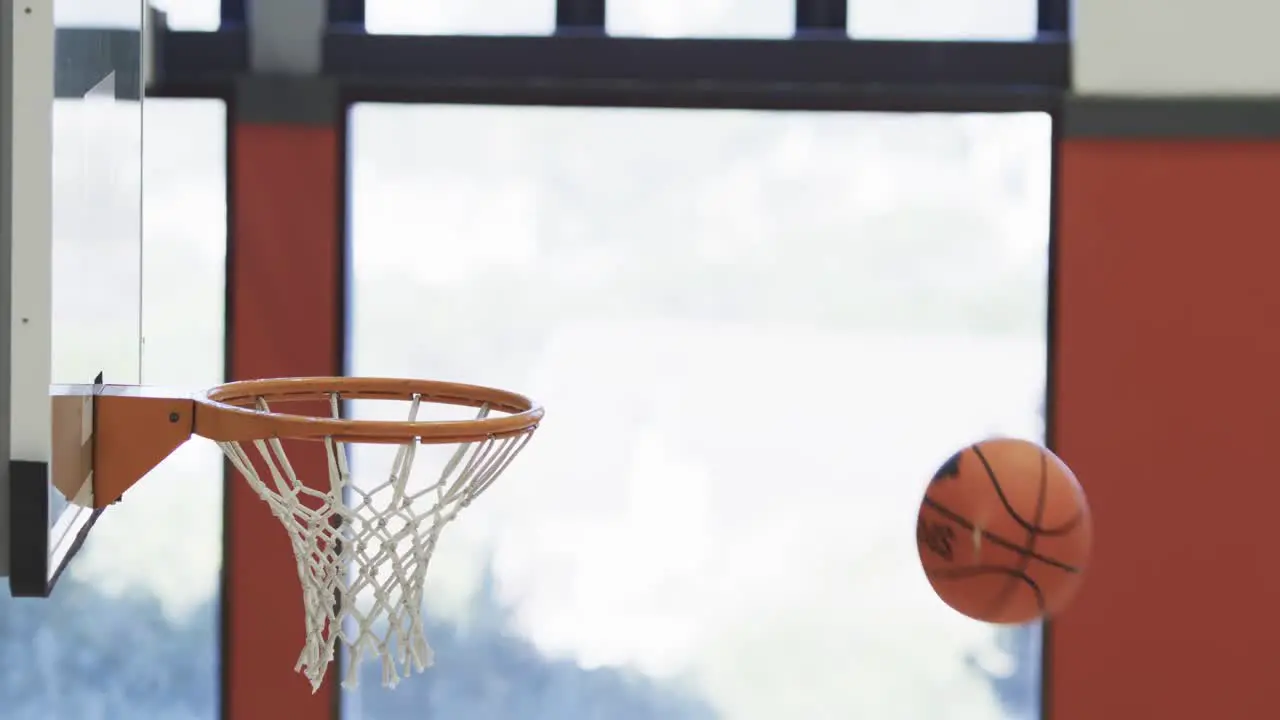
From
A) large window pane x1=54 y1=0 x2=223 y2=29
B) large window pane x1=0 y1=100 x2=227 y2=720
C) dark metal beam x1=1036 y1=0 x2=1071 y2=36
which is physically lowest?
large window pane x1=0 y1=100 x2=227 y2=720

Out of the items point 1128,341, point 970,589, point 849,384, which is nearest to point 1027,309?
point 1128,341

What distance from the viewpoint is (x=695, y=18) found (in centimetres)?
346

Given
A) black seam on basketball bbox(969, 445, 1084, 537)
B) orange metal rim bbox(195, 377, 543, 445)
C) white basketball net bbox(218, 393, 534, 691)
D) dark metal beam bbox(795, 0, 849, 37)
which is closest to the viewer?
orange metal rim bbox(195, 377, 543, 445)

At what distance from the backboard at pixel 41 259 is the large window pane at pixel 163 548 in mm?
1388

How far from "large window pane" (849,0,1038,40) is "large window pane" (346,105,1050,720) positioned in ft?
1.21

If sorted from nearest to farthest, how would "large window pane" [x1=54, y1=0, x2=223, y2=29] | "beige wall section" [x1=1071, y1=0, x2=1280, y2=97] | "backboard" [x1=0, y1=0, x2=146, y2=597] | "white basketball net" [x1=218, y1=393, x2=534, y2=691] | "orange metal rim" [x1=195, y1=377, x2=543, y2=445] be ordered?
"backboard" [x1=0, y1=0, x2=146, y2=597] < "large window pane" [x1=54, y1=0, x2=223, y2=29] < "orange metal rim" [x1=195, y1=377, x2=543, y2=445] < "white basketball net" [x1=218, y1=393, x2=534, y2=691] < "beige wall section" [x1=1071, y1=0, x2=1280, y2=97]

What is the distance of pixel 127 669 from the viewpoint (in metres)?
3.48

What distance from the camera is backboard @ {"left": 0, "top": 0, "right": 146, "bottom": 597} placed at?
173 centimetres

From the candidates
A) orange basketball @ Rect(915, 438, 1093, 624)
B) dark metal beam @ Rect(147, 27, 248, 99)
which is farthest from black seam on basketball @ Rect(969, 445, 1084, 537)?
dark metal beam @ Rect(147, 27, 248, 99)

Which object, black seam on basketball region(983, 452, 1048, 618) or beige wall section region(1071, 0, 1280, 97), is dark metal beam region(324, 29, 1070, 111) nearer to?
beige wall section region(1071, 0, 1280, 97)

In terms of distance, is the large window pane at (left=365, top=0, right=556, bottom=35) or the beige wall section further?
the large window pane at (left=365, top=0, right=556, bottom=35)

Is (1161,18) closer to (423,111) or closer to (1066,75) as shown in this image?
(1066,75)

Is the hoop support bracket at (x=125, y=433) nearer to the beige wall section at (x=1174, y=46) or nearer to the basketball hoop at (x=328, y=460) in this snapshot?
the basketball hoop at (x=328, y=460)

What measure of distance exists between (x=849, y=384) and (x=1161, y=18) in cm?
115
